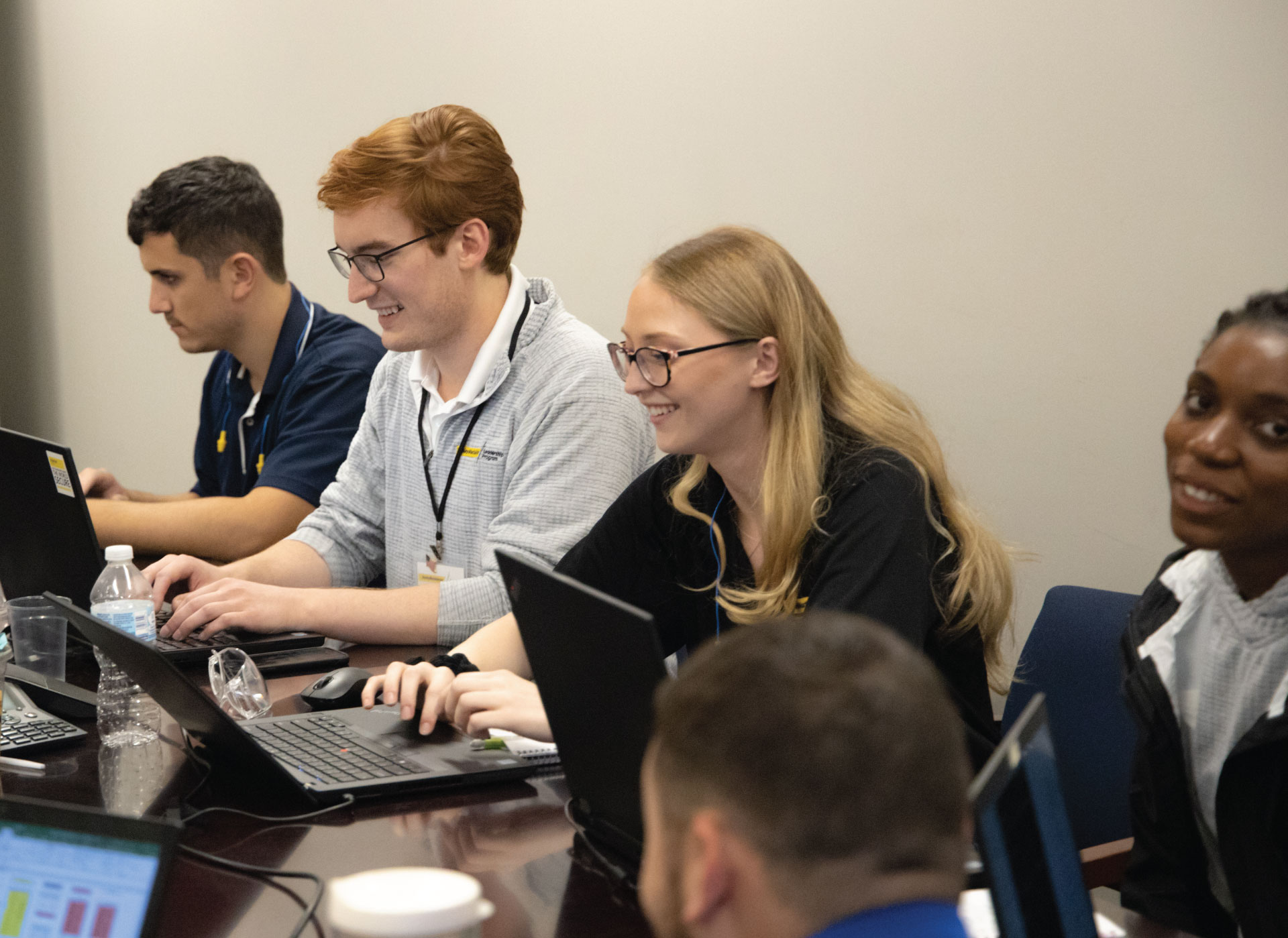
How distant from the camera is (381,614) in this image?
6.35 feet

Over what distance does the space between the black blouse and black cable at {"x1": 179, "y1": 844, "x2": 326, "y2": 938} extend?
26.1 inches

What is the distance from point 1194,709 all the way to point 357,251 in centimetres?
152

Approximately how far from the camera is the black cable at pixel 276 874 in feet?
3.30

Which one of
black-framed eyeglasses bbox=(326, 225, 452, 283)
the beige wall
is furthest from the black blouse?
the beige wall

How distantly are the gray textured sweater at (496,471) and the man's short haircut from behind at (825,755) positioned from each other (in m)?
1.36

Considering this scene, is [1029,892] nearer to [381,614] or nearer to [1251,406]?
[1251,406]

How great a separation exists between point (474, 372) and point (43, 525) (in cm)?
73

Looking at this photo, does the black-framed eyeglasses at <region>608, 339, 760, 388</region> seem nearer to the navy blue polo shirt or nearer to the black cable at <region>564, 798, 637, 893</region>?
the black cable at <region>564, 798, 637, 893</region>

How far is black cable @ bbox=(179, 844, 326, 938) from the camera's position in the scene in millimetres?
1006

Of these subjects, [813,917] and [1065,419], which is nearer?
[813,917]

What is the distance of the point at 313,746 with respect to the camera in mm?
1395

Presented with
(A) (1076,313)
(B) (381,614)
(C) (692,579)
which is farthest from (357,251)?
(A) (1076,313)

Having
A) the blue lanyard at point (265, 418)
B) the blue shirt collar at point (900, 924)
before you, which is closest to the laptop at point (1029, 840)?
the blue shirt collar at point (900, 924)

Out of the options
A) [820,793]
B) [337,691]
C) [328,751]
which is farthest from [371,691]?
[820,793]
